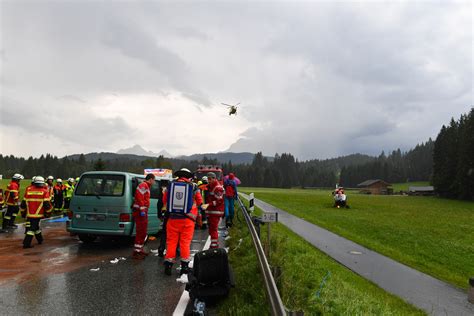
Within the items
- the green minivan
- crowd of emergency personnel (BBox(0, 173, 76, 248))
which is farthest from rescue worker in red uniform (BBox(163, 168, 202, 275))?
crowd of emergency personnel (BBox(0, 173, 76, 248))

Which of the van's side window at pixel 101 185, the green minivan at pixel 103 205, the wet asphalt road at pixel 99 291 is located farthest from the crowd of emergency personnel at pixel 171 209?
the van's side window at pixel 101 185

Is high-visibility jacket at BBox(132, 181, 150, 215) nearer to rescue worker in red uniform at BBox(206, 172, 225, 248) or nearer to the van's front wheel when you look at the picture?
rescue worker in red uniform at BBox(206, 172, 225, 248)

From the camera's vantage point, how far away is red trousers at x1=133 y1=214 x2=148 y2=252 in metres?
8.48

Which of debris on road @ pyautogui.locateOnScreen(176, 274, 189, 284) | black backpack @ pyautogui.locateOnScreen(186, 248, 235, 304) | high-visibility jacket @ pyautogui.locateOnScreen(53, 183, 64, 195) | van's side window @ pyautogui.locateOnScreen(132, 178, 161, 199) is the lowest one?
debris on road @ pyautogui.locateOnScreen(176, 274, 189, 284)

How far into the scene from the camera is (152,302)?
5336 millimetres

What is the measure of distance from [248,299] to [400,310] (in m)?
2.75

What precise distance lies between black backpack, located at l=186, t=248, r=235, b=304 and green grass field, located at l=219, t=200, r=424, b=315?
22cm

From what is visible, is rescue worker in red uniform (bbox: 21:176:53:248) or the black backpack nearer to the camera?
the black backpack

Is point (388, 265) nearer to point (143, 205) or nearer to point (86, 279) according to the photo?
point (143, 205)

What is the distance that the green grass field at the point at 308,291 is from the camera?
5234 millimetres

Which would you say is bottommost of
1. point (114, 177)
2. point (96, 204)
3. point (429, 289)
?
point (429, 289)

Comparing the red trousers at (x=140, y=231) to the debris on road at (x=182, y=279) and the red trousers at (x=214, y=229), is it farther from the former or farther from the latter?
the debris on road at (x=182, y=279)

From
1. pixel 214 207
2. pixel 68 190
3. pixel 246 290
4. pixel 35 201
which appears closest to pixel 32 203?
pixel 35 201

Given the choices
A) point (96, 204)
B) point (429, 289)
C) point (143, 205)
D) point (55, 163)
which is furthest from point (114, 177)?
point (55, 163)
